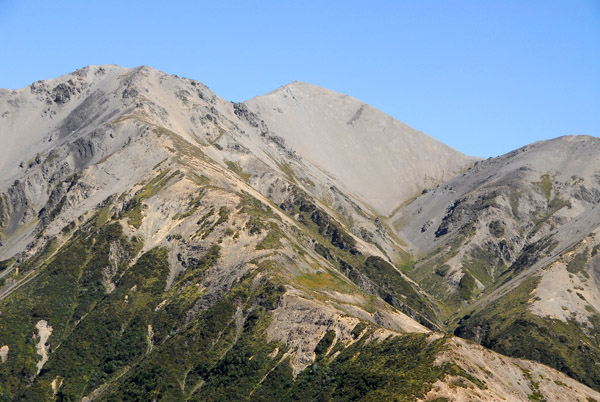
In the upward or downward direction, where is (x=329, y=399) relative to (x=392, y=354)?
downward

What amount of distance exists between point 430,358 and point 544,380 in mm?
32855

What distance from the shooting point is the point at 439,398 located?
151m

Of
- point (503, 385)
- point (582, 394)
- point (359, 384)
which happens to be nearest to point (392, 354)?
point (359, 384)

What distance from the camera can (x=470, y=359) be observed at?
568 ft

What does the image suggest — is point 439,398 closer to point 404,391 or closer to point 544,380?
point 404,391

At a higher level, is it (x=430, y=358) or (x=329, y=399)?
(x=430, y=358)

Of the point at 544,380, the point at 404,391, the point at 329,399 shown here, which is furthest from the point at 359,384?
the point at 544,380

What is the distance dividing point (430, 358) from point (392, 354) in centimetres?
2199

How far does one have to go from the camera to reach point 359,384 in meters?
181

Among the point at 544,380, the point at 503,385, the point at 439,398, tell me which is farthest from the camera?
the point at 544,380

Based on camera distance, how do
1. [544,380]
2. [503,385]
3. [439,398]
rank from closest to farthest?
[439,398] < [503,385] < [544,380]

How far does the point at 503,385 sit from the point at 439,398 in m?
27.4

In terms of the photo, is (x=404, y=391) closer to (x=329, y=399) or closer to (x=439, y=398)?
(x=439, y=398)

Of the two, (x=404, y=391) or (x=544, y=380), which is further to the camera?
(x=544, y=380)
